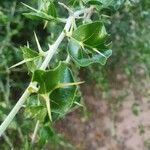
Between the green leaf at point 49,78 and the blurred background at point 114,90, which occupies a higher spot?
the green leaf at point 49,78

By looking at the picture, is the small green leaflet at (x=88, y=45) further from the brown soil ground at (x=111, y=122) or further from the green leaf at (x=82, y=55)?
the brown soil ground at (x=111, y=122)

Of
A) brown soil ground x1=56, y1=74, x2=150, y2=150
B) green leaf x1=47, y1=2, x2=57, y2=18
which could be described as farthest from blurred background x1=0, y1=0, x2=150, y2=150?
green leaf x1=47, y1=2, x2=57, y2=18

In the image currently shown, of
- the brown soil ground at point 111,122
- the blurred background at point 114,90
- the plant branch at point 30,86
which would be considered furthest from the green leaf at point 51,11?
the brown soil ground at point 111,122

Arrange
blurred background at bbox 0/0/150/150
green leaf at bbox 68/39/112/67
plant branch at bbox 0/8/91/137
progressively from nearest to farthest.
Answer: plant branch at bbox 0/8/91/137 → green leaf at bbox 68/39/112/67 → blurred background at bbox 0/0/150/150

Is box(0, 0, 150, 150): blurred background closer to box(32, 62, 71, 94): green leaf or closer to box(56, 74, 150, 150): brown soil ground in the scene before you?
box(56, 74, 150, 150): brown soil ground

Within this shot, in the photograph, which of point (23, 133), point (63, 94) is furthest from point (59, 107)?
point (23, 133)

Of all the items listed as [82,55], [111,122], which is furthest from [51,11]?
[111,122]

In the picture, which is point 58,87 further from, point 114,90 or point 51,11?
point 114,90

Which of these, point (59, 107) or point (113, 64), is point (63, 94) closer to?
point (59, 107)

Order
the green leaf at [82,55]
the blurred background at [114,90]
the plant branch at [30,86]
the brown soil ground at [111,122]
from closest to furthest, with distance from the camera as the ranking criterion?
the plant branch at [30,86], the green leaf at [82,55], the blurred background at [114,90], the brown soil ground at [111,122]
